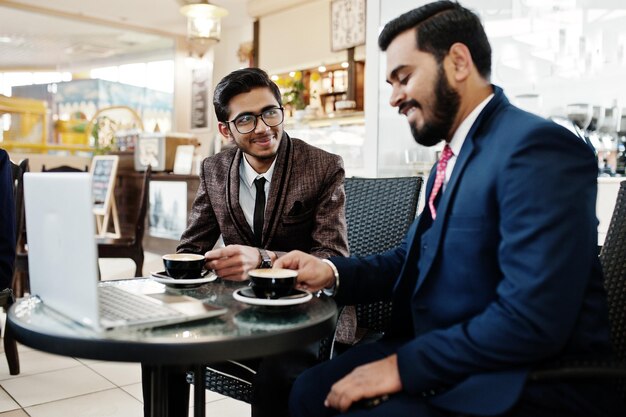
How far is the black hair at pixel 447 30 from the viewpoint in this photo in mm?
1202

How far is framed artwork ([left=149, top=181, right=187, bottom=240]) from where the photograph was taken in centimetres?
670

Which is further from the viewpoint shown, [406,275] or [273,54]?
[273,54]

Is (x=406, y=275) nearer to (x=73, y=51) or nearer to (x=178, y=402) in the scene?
(x=178, y=402)

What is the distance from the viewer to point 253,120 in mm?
1870

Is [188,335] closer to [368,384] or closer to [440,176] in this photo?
[368,384]

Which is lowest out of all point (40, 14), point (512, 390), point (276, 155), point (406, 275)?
point (512, 390)

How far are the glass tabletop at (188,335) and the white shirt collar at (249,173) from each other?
0.83m

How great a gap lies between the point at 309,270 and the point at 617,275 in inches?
29.3

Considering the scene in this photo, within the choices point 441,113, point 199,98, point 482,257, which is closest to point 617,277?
point 482,257

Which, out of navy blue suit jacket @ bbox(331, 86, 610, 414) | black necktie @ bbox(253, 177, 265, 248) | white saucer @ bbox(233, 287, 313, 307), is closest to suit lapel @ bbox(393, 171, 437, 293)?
navy blue suit jacket @ bbox(331, 86, 610, 414)

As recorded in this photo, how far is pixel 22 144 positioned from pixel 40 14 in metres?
2.15

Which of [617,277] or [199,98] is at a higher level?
[199,98]

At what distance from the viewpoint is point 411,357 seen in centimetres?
105

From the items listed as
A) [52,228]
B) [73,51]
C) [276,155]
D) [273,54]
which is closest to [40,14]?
[73,51]
